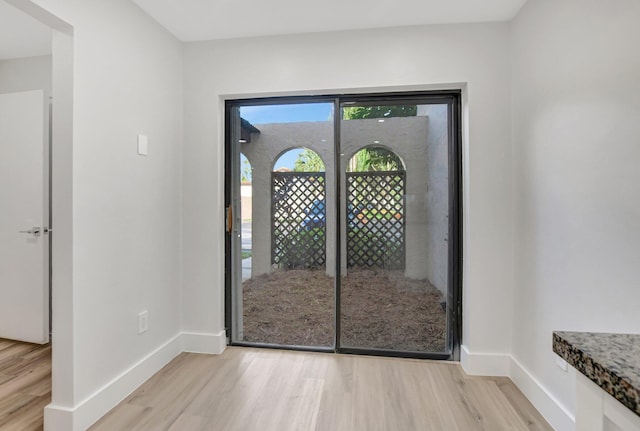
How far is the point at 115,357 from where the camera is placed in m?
1.74

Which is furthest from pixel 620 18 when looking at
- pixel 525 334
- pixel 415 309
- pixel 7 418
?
pixel 7 418

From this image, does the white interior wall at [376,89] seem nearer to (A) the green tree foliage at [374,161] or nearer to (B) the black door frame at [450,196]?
(B) the black door frame at [450,196]

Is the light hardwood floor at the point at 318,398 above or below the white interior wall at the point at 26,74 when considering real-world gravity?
below

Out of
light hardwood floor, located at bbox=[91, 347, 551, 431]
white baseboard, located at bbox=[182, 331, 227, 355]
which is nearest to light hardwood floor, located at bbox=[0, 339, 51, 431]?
light hardwood floor, located at bbox=[91, 347, 551, 431]

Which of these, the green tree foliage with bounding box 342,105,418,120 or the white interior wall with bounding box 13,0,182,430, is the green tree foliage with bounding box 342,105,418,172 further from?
the white interior wall with bounding box 13,0,182,430

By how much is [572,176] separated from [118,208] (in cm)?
240

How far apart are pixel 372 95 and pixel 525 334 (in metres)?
1.87

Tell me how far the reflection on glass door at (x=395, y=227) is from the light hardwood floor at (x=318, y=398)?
224 mm

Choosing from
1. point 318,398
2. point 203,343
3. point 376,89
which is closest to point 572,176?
point 376,89

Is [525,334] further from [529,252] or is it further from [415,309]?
[415,309]

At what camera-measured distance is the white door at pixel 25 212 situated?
2385 millimetres

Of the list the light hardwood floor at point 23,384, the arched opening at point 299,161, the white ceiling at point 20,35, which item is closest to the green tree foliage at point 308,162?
the arched opening at point 299,161

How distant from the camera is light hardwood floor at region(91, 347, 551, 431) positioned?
1568mm

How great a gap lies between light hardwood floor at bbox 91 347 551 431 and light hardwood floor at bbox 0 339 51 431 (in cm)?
40
